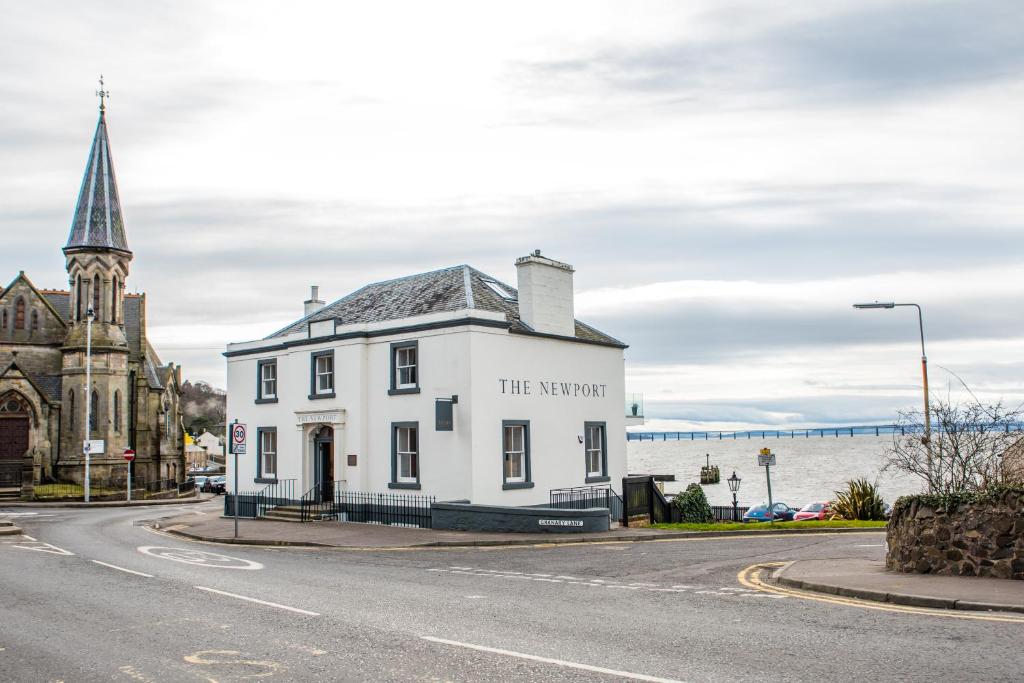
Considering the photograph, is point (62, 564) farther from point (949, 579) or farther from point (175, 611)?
point (949, 579)

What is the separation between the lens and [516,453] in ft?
92.6

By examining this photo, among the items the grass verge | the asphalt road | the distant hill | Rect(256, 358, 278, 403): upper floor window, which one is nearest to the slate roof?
Rect(256, 358, 278, 403): upper floor window

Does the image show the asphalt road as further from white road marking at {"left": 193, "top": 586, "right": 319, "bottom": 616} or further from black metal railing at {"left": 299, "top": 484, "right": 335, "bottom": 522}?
black metal railing at {"left": 299, "top": 484, "right": 335, "bottom": 522}

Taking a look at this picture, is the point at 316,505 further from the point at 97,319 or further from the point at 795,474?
the point at 795,474

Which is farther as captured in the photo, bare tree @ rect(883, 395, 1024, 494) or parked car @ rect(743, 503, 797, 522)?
parked car @ rect(743, 503, 797, 522)

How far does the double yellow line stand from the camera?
11148 mm

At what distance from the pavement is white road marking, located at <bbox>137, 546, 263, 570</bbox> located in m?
2.46

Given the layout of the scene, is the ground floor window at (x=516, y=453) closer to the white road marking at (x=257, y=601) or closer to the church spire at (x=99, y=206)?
the white road marking at (x=257, y=601)

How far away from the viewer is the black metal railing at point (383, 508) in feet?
88.6

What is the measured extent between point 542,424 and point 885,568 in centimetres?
1487

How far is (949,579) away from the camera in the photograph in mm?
13672

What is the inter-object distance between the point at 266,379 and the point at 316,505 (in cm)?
610

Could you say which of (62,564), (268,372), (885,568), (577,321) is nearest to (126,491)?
(268,372)

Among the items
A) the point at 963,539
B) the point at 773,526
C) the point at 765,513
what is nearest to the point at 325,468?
the point at 773,526
